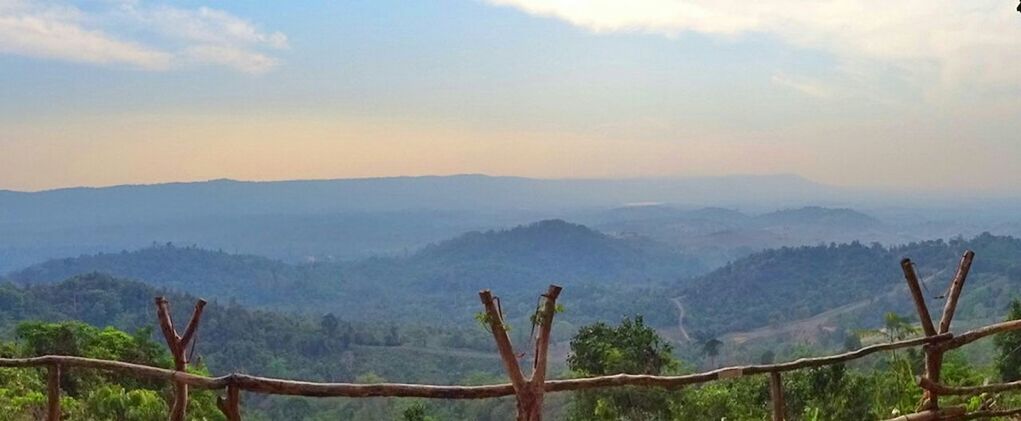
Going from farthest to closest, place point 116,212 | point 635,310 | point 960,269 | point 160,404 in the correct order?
point 116,212
point 635,310
point 160,404
point 960,269

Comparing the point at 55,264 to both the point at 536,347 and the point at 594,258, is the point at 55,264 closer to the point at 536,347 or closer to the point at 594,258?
the point at 594,258

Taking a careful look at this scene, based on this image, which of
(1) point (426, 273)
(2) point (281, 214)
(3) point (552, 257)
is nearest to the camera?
(1) point (426, 273)

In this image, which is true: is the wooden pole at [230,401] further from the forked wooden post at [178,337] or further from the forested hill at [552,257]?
the forested hill at [552,257]

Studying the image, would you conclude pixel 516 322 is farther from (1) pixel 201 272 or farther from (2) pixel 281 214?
(2) pixel 281 214

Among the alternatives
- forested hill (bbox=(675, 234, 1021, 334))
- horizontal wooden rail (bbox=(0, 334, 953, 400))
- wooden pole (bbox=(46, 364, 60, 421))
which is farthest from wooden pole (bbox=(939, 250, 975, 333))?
forested hill (bbox=(675, 234, 1021, 334))

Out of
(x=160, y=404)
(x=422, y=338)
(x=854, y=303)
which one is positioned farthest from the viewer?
(x=854, y=303)

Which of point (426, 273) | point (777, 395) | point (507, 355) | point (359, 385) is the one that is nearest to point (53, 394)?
point (359, 385)

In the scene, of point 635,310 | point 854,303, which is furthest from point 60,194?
point 854,303

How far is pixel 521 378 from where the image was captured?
7.57 ft

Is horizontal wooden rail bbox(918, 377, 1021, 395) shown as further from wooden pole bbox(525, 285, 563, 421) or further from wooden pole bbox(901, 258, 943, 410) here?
wooden pole bbox(525, 285, 563, 421)

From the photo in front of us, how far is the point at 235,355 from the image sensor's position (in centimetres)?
3256

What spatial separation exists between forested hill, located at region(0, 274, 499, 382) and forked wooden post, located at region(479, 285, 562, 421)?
29.6m

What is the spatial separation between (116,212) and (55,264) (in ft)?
294

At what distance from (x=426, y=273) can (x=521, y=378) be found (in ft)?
274
